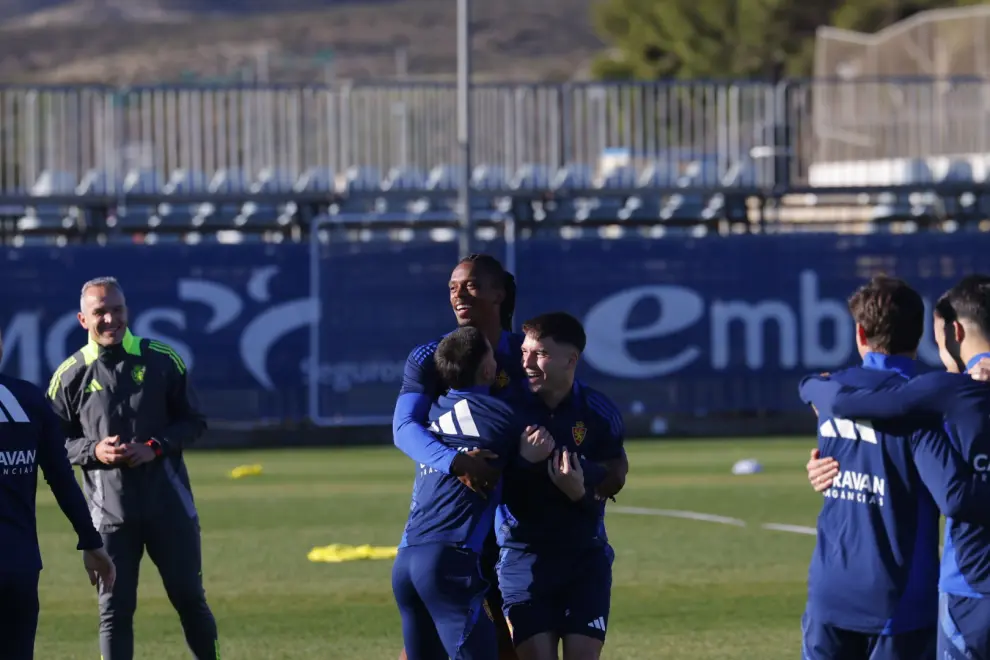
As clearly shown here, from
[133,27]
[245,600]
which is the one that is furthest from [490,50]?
[245,600]

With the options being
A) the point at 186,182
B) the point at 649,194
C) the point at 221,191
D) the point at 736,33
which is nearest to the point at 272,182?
the point at 221,191

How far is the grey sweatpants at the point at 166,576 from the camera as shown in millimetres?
8328

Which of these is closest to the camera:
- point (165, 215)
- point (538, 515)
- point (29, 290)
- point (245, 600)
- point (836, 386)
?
point (836, 386)

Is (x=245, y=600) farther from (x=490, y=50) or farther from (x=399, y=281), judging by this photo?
(x=490, y=50)

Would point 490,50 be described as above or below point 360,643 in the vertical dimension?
above

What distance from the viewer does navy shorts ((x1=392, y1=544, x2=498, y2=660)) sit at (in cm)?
657

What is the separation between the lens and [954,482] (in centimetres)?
573

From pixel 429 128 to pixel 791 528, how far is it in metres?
13.5

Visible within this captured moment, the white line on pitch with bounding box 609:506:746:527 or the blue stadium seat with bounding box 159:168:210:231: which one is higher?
the blue stadium seat with bounding box 159:168:210:231

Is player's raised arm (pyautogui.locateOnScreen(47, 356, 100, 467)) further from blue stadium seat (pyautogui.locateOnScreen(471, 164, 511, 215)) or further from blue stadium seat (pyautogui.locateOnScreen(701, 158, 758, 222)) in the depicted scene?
blue stadium seat (pyautogui.locateOnScreen(701, 158, 758, 222))

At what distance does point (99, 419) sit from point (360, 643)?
7.68 ft

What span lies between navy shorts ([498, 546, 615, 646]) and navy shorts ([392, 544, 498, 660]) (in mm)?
206

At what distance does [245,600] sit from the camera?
11.5 metres

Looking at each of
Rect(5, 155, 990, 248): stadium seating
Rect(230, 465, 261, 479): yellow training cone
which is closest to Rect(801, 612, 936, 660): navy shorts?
Rect(230, 465, 261, 479): yellow training cone
